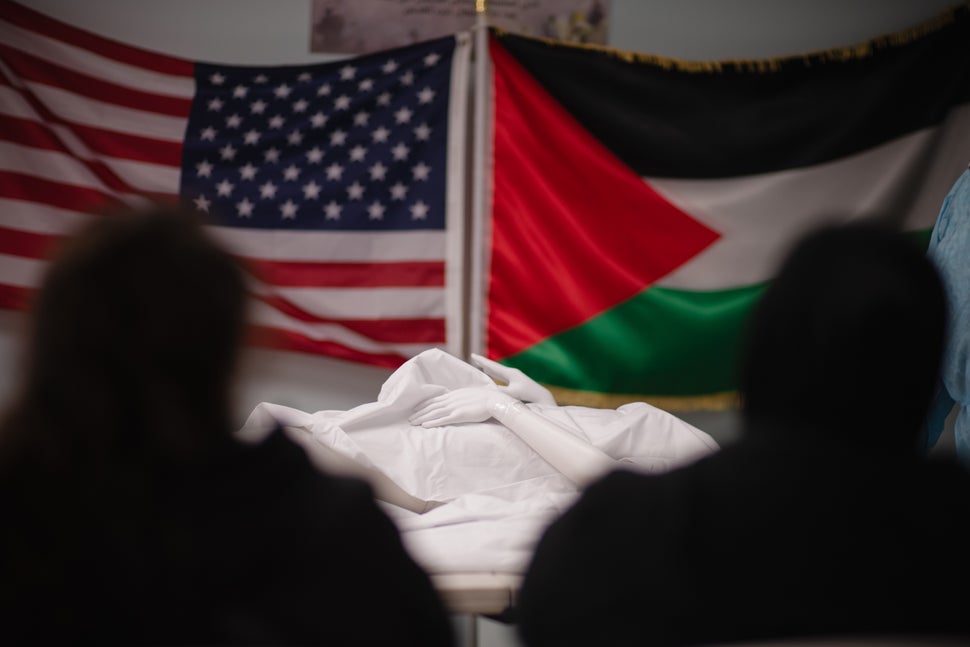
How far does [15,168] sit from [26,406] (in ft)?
6.45

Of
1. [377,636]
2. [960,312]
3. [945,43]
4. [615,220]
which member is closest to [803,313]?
[377,636]

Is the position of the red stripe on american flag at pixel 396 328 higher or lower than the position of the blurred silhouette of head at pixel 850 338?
higher

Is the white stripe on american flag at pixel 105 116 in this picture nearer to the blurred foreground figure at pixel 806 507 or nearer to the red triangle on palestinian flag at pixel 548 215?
the red triangle on palestinian flag at pixel 548 215

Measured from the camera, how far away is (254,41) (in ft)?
7.87

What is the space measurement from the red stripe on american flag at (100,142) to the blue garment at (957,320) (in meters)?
2.04

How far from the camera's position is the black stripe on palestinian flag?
90.0 inches

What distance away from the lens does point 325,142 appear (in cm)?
230

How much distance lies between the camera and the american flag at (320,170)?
226 cm

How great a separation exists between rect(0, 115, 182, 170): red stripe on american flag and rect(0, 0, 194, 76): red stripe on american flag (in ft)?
0.71

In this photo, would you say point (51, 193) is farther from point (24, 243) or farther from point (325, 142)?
point (325, 142)

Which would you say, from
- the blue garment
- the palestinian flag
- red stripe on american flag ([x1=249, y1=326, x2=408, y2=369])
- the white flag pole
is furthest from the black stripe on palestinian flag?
red stripe on american flag ([x1=249, y1=326, x2=408, y2=369])

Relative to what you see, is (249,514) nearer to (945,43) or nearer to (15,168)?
(15,168)

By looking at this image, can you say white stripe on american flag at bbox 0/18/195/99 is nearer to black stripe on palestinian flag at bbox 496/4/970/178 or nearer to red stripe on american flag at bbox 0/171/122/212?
red stripe on american flag at bbox 0/171/122/212

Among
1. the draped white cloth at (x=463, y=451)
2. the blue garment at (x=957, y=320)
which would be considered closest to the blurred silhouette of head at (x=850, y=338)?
the draped white cloth at (x=463, y=451)
